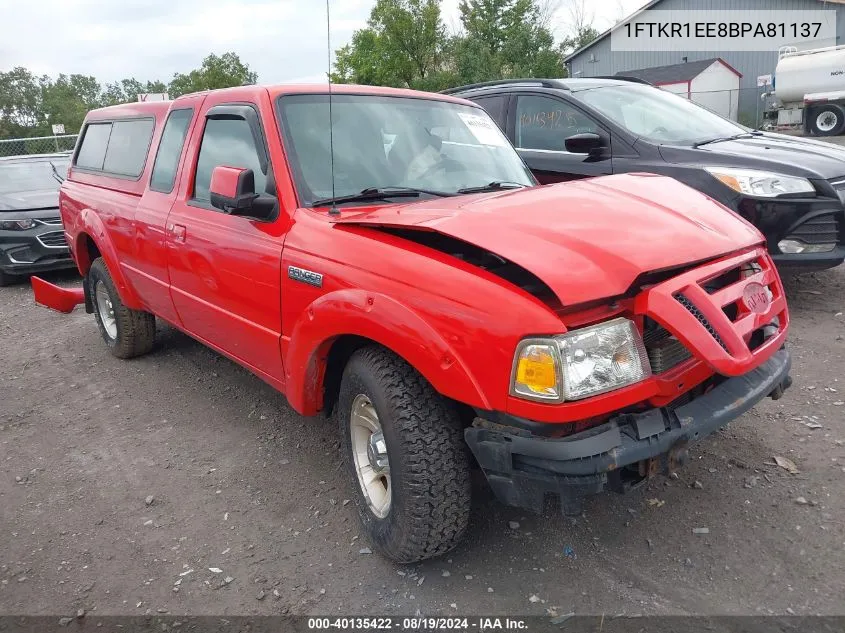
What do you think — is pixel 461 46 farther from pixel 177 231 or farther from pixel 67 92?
pixel 67 92

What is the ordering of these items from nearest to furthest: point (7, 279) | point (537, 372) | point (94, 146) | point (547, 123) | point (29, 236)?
point (537, 372) < point (94, 146) < point (547, 123) < point (29, 236) < point (7, 279)

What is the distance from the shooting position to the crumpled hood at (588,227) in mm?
2176

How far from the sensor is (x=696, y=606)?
2.35 m

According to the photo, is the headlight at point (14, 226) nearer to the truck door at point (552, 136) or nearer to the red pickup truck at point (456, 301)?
the red pickup truck at point (456, 301)

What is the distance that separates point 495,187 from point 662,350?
4.73ft

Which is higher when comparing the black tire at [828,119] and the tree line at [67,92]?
the tree line at [67,92]

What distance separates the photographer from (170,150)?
4.16 m

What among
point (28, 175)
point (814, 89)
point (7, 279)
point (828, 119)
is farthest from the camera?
point (814, 89)

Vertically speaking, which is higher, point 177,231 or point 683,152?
point 683,152

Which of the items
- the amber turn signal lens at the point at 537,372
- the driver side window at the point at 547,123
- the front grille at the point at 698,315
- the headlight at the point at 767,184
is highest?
the driver side window at the point at 547,123

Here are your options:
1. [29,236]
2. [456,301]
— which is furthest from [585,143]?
[29,236]

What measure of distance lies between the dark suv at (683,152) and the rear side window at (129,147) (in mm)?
3104

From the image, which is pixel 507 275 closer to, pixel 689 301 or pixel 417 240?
pixel 417 240

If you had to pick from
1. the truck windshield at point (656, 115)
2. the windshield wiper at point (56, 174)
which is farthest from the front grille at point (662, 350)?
the windshield wiper at point (56, 174)
